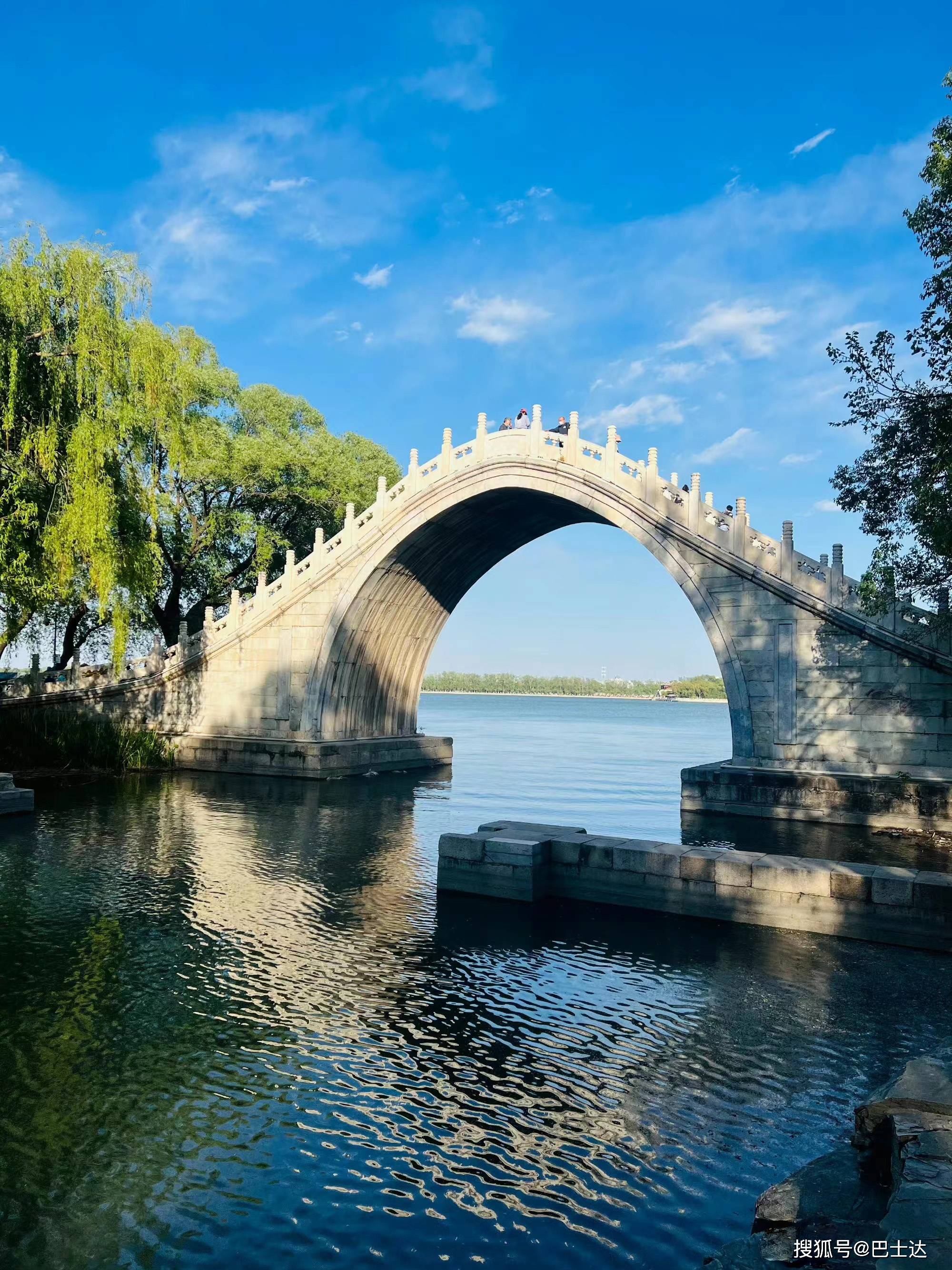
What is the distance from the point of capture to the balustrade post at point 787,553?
2102 centimetres

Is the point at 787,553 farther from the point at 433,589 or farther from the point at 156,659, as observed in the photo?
the point at 156,659

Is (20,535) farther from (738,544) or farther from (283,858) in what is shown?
(738,544)

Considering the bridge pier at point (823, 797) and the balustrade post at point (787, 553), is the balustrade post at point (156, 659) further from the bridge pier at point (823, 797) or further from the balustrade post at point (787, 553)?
the balustrade post at point (787, 553)

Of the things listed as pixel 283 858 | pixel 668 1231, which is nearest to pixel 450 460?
pixel 283 858

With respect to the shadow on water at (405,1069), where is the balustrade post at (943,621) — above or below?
above

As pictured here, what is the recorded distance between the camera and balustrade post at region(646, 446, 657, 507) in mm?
23094

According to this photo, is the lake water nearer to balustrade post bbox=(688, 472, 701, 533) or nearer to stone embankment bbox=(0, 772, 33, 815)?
stone embankment bbox=(0, 772, 33, 815)

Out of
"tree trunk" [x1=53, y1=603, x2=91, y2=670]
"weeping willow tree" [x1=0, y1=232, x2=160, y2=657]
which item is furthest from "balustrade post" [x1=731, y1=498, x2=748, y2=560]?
"tree trunk" [x1=53, y1=603, x2=91, y2=670]

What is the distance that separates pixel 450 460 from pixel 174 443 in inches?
324

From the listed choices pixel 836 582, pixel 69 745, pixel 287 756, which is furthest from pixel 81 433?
pixel 836 582

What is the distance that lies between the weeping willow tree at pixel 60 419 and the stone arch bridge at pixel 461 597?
→ 358 inches

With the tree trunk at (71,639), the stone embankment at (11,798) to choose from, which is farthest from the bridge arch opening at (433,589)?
the stone embankment at (11,798)

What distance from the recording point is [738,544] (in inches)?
851

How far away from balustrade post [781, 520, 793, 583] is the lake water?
1216 cm
